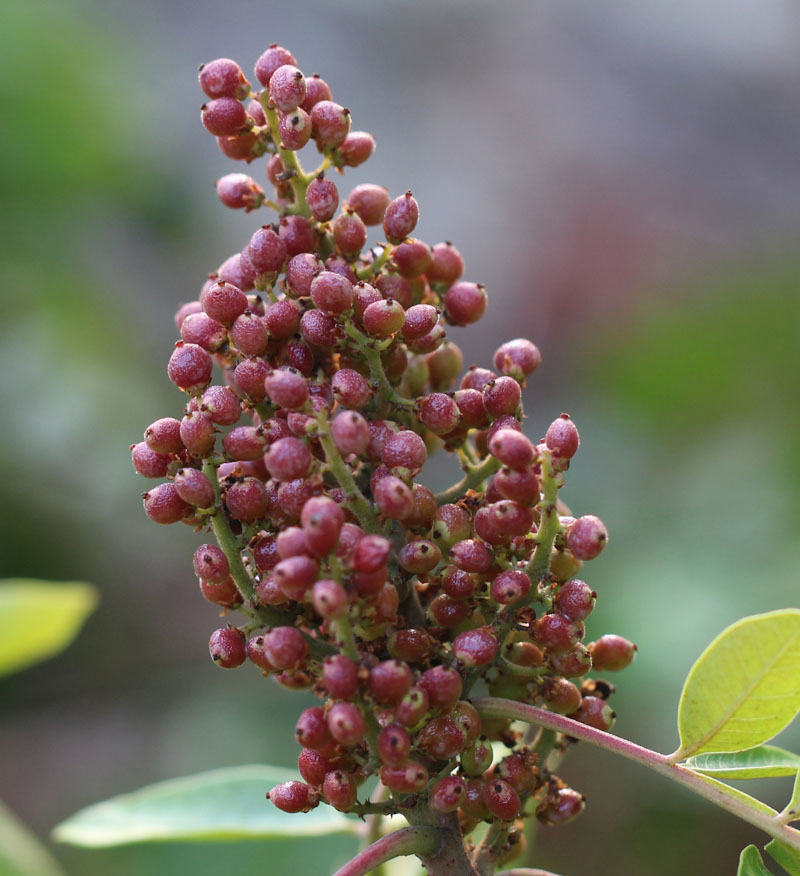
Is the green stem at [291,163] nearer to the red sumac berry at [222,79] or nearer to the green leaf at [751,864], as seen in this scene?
the red sumac berry at [222,79]

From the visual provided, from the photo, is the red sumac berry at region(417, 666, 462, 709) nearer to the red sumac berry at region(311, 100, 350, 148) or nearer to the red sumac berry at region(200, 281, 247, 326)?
the red sumac berry at region(200, 281, 247, 326)

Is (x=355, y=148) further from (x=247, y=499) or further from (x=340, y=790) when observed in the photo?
(x=340, y=790)

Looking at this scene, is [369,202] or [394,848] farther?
[369,202]

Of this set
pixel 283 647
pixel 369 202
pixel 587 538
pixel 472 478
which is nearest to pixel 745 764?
pixel 587 538

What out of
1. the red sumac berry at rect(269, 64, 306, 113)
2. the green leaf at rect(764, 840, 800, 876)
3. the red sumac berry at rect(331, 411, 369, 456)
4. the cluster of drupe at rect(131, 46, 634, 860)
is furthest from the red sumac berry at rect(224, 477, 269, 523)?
the green leaf at rect(764, 840, 800, 876)

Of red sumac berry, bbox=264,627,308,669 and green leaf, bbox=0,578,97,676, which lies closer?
red sumac berry, bbox=264,627,308,669

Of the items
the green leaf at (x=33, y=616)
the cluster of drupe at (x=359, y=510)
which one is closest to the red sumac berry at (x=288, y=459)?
the cluster of drupe at (x=359, y=510)

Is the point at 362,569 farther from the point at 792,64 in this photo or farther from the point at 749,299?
the point at 792,64
